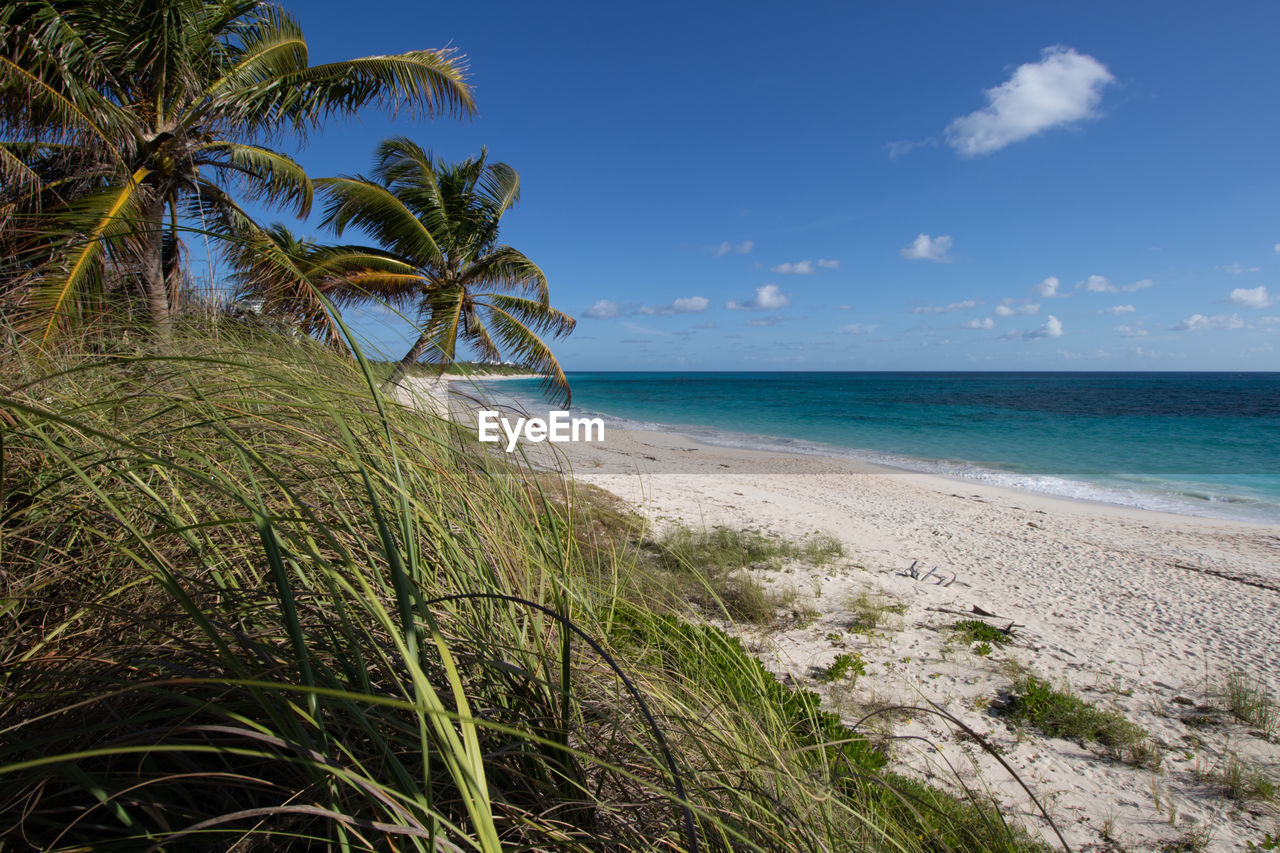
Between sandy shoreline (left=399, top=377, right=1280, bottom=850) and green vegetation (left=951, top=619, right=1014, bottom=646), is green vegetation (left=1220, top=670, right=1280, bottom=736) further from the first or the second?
green vegetation (left=951, top=619, right=1014, bottom=646)

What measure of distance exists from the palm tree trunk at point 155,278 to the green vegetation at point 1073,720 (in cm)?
578

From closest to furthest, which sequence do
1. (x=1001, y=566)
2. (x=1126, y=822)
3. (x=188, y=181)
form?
(x=1126, y=822) → (x=188, y=181) → (x=1001, y=566)

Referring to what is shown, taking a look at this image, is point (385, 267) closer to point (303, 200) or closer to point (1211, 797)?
point (303, 200)

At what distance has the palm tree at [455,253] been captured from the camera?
1127cm

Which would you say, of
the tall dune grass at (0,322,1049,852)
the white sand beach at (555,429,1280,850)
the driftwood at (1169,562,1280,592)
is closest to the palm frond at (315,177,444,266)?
the white sand beach at (555,429,1280,850)

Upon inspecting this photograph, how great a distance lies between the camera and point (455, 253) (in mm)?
13031

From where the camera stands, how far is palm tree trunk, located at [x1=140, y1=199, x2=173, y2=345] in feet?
9.42

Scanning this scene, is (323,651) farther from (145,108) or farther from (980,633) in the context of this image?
(145,108)

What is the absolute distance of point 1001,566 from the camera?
8305 mm

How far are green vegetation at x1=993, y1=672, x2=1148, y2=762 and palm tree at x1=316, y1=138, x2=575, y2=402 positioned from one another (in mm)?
9949

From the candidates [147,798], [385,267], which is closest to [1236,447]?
[385,267]

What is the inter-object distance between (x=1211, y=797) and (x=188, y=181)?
11.6 metres

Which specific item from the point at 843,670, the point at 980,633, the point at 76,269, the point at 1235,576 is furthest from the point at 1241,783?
the point at 76,269

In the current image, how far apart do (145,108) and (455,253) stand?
20.2ft
